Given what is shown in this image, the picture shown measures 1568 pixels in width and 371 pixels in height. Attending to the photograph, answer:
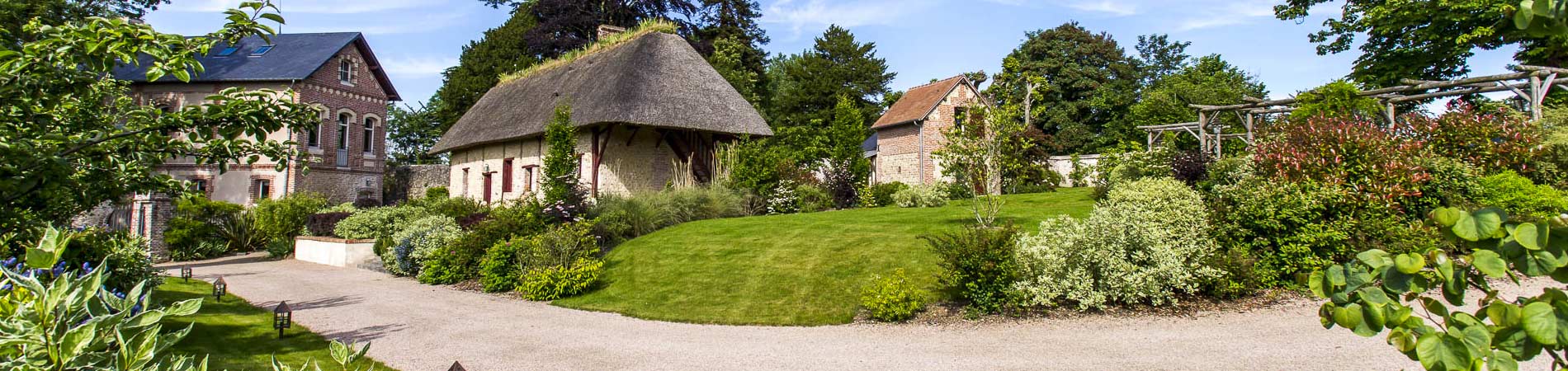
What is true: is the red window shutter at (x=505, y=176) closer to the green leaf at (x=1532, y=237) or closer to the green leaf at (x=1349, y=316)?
the green leaf at (x=1349, y=316)

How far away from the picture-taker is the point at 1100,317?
292 inches

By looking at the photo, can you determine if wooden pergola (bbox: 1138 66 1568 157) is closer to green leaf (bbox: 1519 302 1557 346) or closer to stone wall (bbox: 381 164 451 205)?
green leaf (bbox: 1519 302 1557 346)

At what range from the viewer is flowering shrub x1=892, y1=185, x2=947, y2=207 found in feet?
60.5

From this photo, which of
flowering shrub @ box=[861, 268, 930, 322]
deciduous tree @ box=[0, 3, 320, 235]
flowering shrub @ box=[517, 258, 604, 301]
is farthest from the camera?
flowering shrub @ box=[517, 258, 604, 301]

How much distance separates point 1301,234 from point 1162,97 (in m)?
28.8

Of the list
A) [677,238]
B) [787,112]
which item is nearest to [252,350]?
[677,238]

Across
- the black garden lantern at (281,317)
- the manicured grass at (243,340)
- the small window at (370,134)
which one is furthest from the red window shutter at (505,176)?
the black garden lantern at (281,317)

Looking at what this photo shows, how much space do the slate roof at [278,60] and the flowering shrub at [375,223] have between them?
32.1 feet

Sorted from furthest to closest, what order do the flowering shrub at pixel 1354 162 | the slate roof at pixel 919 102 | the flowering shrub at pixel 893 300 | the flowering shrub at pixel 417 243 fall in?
the slate roof at pixel 919 102
the flowering shrub at pixel 417 243
the flowering shrub at pixel 1354 162
the flowering shrub at pixel 893 300

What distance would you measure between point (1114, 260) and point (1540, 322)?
23.1 ft

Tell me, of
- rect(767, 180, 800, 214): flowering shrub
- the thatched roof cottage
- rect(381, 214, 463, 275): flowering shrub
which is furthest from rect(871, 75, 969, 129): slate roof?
rect(381, 214, 463, 275): flowering shrub

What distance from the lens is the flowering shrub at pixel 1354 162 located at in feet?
29.3

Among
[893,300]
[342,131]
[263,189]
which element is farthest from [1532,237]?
[342,131]

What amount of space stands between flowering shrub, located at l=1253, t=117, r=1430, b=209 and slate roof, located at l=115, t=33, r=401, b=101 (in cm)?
2771
